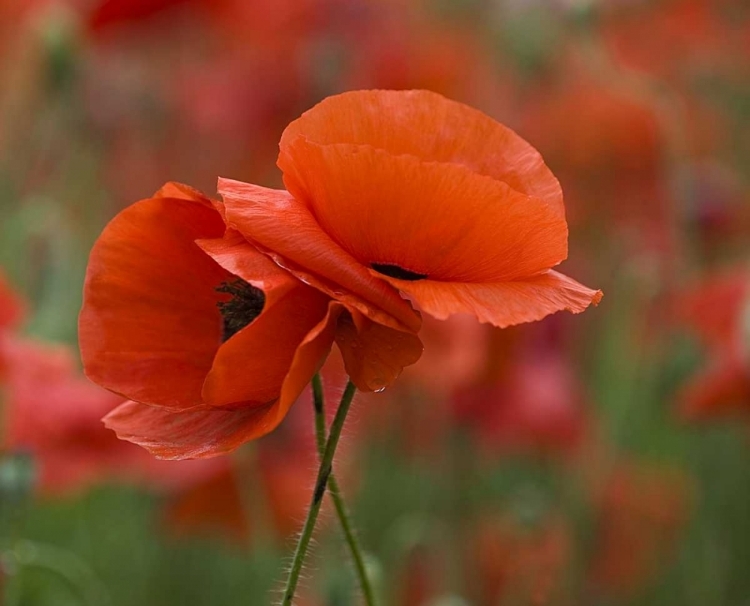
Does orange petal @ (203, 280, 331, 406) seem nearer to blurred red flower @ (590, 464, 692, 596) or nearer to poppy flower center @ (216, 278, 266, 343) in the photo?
poppy flower center @ (216, 278, 266, 343)

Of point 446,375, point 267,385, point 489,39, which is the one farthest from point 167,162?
point 267,385

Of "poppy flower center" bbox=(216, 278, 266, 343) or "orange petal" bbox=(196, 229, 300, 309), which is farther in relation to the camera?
"poppy flower center" bbox=(216, 278, 266, 343)

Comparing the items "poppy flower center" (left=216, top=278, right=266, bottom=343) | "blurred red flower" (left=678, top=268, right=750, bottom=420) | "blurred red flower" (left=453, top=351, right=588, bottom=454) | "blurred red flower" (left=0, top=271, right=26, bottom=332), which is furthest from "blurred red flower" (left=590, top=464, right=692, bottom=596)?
"poppy flower center" (left=216, top=278, right=266, bottom=343)

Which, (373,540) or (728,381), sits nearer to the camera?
(728,381)

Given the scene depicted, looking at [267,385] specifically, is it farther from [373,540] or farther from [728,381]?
[373,540]

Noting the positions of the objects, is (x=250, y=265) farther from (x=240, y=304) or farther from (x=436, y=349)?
(x=436, y=349)

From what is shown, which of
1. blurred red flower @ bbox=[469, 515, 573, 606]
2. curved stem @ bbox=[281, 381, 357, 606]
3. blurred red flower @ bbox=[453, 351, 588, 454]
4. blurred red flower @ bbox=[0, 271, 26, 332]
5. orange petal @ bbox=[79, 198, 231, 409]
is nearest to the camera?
curved stem @ bbox=[281, 381, 357, 606]

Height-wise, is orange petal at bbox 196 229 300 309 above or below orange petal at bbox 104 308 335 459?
above
